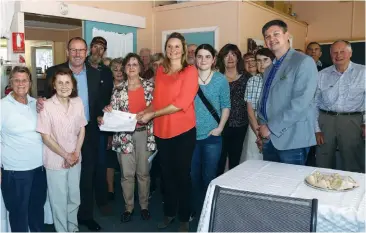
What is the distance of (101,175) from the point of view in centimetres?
306

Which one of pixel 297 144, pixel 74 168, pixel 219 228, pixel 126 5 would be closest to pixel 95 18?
pixel 126 5

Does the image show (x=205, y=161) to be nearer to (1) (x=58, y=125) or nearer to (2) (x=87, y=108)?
(2) (x=87, y=108)

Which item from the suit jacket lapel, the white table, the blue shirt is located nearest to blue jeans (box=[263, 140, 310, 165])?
the white table

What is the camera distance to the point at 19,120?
224 centimetres

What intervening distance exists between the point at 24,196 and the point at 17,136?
0.41 m

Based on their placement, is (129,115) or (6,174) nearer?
(6,174)

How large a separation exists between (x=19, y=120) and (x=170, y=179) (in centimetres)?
117

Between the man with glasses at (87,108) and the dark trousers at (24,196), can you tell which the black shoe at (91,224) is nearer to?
the man with glasses at (87,108)

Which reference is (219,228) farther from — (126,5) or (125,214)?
(126,5)

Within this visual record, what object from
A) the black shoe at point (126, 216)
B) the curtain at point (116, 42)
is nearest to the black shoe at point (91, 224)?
the black shoe at point (126, 216)

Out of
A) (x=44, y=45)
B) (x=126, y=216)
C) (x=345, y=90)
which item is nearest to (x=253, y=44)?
(x=345, y=90)

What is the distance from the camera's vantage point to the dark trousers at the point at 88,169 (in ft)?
9.02

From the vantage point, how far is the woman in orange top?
254 centimetres

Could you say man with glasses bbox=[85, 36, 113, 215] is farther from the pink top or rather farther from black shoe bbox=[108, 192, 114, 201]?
the pink top
